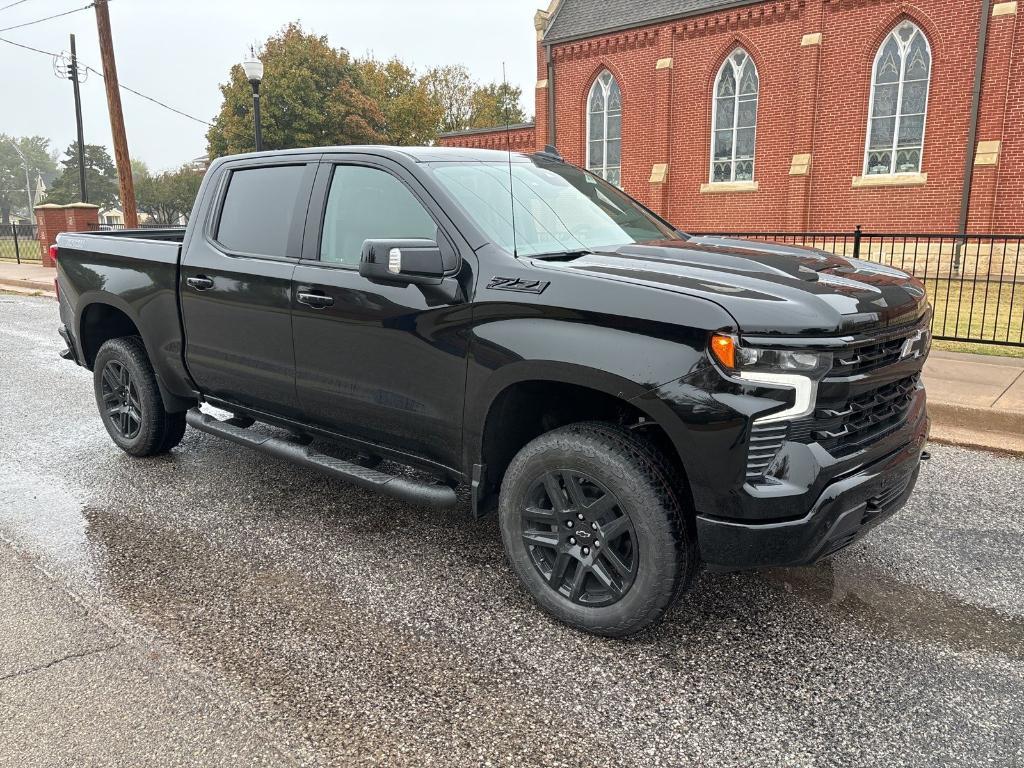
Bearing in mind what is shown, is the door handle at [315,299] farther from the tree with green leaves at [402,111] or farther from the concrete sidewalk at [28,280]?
the tree with green leaves at [402,111]

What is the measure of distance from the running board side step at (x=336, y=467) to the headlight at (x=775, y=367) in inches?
56.9

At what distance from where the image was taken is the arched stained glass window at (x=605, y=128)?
23.7 metres

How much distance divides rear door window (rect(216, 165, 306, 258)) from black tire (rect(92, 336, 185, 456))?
1.21 metres

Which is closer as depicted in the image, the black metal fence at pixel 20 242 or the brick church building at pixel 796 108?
the brick church building at pixel 796 108

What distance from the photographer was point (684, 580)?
115 inches

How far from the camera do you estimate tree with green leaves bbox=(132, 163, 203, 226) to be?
2960 inches

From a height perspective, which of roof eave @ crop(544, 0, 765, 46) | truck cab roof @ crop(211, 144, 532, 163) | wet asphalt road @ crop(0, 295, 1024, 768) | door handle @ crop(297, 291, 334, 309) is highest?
roof eave @ crop(544, 0, 765, 46)

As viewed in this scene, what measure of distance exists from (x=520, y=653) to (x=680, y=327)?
1.39 m

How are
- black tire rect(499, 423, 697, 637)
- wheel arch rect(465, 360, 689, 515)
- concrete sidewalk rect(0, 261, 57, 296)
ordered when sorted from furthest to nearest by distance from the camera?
1. concrete sidewalk rect(0, 261, 57, 296)
2. wheel arch rect(465, 360, 689, 515)
3. black tire rect(499, 423, 697, 637)

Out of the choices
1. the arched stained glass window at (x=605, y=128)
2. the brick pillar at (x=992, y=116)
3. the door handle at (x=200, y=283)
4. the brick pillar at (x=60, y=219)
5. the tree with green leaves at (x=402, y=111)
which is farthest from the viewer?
the tree with green leaves at (x=402, y=111)

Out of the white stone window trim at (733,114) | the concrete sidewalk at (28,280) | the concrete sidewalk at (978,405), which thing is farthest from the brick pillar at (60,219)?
the concrete sidewalk at (978,405)

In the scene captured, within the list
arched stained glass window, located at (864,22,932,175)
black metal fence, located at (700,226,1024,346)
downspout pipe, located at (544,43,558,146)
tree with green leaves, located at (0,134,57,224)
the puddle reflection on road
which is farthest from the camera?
tree with green leaves, located at (0,134,57,224)

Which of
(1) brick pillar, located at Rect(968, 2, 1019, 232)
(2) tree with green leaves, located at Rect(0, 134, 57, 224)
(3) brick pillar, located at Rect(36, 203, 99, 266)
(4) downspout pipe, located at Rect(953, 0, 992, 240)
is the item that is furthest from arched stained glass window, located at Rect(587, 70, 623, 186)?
(2) tree with green leaves, located at Rect(0, 134, 57, 224)

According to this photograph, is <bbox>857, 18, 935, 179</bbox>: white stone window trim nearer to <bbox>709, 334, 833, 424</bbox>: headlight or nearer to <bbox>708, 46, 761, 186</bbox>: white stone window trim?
<bbox>708, 46, 761, 186</bbox>: white stone window trim
